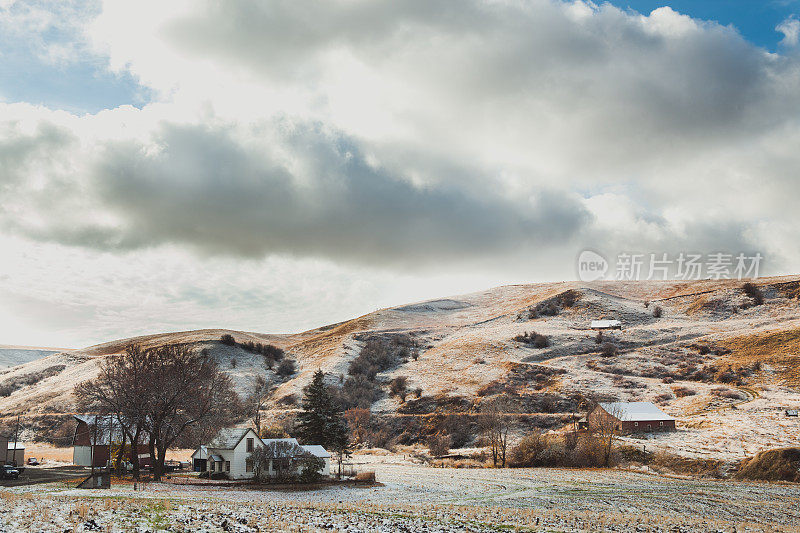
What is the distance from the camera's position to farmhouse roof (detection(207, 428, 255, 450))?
196 feet

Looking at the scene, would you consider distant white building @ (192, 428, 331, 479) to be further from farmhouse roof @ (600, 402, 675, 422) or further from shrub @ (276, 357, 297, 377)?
shrub @ (276, 357, 297, 377)

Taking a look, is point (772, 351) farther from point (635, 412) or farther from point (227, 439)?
point (227, 439)

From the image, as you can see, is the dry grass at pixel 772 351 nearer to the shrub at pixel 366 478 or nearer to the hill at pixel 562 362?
the hill at pixel 562 362

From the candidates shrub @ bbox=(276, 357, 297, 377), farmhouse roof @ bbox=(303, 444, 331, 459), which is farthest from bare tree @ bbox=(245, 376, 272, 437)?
farmhouse roof @ bbox=(303, 444, 331, 459)

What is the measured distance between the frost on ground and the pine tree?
7218 millimetres

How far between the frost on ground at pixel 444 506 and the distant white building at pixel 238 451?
8.49m

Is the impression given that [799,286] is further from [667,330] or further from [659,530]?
[659,530]

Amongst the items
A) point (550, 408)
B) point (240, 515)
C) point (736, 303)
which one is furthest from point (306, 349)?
point (240, 515)

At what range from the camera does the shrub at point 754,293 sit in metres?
157

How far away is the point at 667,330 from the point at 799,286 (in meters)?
43.7

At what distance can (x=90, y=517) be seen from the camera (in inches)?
847

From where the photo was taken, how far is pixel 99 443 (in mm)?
70000

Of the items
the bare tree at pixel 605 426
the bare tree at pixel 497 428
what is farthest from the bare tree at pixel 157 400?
the bare tree at pixel 605 426

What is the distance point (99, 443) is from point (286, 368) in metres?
82.2
